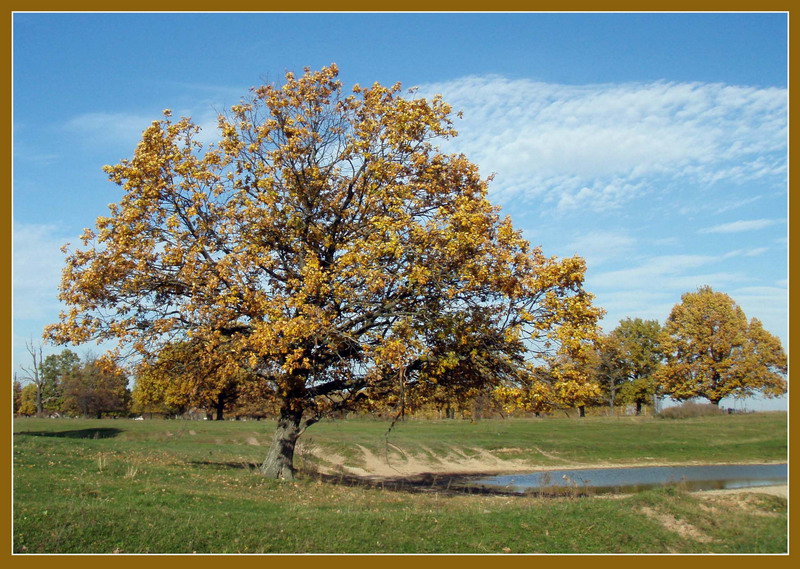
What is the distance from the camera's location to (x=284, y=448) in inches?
758

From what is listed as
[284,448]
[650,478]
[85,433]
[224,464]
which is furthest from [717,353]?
[85,433]

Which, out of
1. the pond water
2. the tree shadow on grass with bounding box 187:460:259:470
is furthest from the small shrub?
the tree shadow on grass with bounding box 187:460:259:470

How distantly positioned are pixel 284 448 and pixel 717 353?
12.4 meters

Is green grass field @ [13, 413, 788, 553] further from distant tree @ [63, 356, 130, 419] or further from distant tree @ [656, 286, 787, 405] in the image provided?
distant tree @ [63, 356, 130, 419]

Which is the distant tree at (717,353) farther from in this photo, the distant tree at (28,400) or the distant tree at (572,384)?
the distant tree at (28,400)

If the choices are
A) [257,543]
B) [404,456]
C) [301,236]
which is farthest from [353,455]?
[257,543]

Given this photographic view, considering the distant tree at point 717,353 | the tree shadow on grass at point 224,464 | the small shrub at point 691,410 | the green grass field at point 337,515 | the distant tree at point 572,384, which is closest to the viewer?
the green grass field at point 337,515

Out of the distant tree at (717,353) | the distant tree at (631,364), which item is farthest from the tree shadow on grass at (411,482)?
the distant tree at (631,364)

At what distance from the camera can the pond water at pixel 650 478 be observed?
18.3 meters

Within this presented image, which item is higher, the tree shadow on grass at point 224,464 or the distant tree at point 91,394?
the tree shadow on grass at point 224,464

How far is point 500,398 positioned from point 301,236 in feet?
23.6

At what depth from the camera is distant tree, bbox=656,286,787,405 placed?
14211 mm

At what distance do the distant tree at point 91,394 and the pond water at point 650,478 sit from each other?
1485 inches

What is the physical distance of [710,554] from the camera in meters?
11.2
